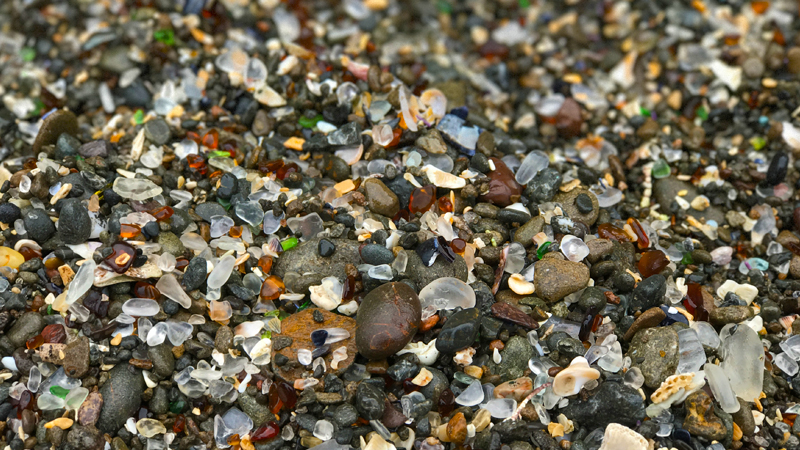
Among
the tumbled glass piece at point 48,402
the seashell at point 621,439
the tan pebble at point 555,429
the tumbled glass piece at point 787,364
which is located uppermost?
the tumbled glass piece at point 48,402

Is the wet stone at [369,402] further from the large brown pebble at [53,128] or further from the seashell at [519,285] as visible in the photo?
the large brown pebble at [53,128]

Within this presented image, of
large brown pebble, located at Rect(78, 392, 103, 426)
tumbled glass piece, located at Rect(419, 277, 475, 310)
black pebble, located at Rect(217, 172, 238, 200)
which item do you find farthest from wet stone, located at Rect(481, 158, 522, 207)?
large brown pebble, located at Rect(78, 392, 103, 426)

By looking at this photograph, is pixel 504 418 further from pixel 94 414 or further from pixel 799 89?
pixel 799 89

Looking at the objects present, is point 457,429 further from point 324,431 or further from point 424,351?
point 324,431

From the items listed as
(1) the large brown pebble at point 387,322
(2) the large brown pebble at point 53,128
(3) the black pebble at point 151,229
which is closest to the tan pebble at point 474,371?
(1) the large brown pebble at point 387,322


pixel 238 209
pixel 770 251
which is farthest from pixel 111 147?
pixel 770 251
